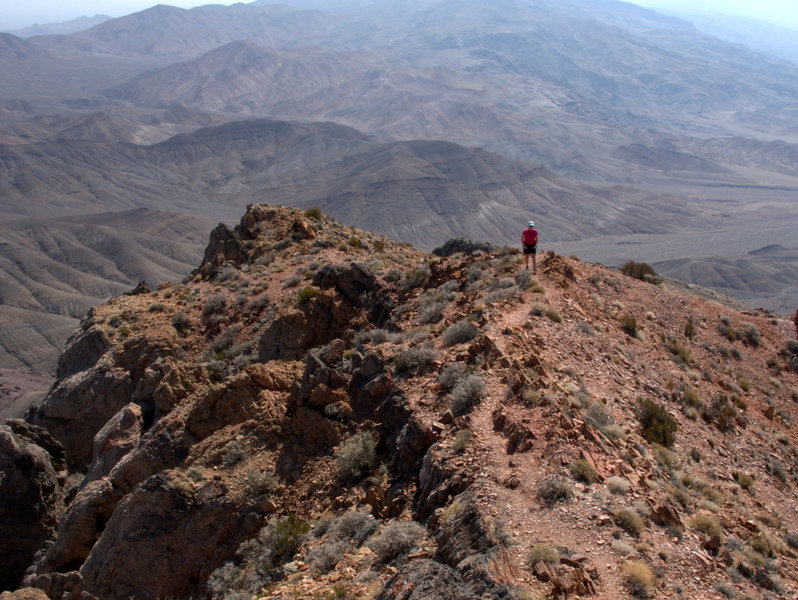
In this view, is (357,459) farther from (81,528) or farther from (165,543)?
(81,528)

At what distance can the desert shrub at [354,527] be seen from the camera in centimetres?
812

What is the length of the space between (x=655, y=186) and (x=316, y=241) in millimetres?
170740

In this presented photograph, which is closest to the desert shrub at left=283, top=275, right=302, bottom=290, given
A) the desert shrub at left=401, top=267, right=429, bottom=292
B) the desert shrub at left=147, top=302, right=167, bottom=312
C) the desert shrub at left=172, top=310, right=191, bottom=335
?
the desert shrub at left=172, top=310, right=191, bottom=335

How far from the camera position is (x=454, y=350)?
37.7 ft

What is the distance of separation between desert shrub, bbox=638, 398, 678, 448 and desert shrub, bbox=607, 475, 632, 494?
9.15ft

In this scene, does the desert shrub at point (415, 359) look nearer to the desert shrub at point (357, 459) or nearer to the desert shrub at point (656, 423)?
the desert shrub at point (357, 459)

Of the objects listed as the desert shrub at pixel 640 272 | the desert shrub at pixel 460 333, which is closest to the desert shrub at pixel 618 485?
the desert shrub at pixel 460 333

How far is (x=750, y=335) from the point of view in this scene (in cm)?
1803

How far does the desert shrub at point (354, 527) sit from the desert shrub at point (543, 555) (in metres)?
2.47

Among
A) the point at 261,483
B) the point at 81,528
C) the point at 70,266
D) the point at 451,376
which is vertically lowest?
the point at 70,266

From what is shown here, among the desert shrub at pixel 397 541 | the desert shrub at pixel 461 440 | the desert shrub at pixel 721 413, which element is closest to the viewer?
the desert shrub at pixel 397 541

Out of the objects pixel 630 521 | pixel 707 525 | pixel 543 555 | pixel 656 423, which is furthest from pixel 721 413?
pixel 543 555

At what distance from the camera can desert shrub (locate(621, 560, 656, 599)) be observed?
6.21 meters

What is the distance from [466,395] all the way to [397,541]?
2.75 metres
